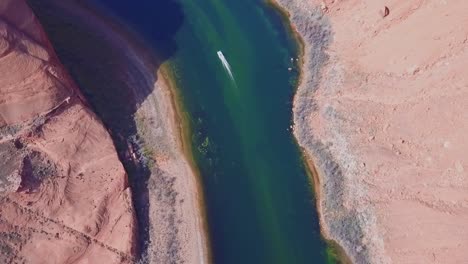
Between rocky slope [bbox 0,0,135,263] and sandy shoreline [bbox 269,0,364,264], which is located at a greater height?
rocky slope [bbox 0,0,135,263]

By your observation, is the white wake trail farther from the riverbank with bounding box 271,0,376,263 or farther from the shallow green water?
the riverbank with bounding box 271,0,376,263

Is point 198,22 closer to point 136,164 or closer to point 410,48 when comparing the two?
point 136,164

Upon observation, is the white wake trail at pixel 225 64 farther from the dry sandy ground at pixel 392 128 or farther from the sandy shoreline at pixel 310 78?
the dry sandy ground at pixel 392 128

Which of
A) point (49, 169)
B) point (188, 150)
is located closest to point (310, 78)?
point (188, 150)

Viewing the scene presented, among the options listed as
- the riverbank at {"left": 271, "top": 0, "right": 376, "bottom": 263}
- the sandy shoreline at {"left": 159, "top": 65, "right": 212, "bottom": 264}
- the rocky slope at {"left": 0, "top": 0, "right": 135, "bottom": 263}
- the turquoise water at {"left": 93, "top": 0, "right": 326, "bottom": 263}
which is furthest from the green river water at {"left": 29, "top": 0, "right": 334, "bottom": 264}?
A: the rocky slope at {"left": 0, "top": 0, "right": 135, "bottom": 263}

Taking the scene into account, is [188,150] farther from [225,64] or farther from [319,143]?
[319,143]

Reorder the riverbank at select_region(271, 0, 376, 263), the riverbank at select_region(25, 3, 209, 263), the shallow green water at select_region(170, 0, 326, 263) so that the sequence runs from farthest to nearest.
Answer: the shallow green water at select_region(170, 0, 326, 263) → the riverbank at select_region(271, 0, 376, 263) → the riverbank at select_region(25, 3, 209, 263)

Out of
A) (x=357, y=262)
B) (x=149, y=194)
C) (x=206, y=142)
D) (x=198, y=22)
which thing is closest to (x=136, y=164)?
(x=149, y=194)

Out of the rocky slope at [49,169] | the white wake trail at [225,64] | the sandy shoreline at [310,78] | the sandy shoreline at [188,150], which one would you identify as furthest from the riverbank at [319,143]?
the rocky slope at [49,169]
